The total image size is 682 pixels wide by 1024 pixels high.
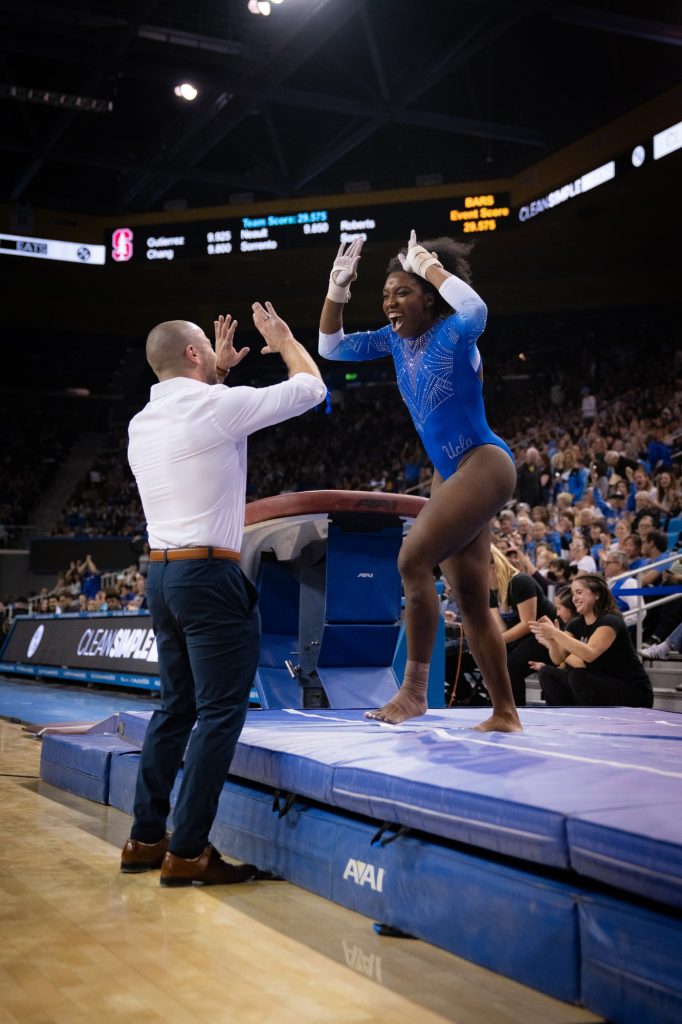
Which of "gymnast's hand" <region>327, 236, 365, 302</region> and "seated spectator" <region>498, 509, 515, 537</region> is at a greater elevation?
"gymnast's hand" <region>327, 236, 365, 302</region>

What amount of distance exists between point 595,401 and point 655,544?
850 centimetres

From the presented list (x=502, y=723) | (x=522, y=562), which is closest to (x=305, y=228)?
(x=522, y=562)

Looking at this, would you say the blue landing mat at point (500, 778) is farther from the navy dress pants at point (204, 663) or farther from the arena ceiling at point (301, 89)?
the arena ceiling at point (301, 89)

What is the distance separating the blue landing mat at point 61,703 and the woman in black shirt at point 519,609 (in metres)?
3.04

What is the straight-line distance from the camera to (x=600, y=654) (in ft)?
16.1

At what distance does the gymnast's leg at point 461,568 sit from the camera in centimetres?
314

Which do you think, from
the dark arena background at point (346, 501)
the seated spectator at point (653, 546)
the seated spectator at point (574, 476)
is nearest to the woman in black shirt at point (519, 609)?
the dark arena background at point (346, 501)

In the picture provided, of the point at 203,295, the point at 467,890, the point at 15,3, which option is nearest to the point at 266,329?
the point at 467,890

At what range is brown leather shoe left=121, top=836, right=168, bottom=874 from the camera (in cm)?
285

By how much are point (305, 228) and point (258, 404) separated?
15459mm

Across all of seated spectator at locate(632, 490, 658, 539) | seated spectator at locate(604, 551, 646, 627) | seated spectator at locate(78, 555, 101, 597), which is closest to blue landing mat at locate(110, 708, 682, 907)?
seated spectator at locate(604, 551, 646, 627)

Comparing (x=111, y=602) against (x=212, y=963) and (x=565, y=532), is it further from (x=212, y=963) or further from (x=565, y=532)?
(x=212, y=963)

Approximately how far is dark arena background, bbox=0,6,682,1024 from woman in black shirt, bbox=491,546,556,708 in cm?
8

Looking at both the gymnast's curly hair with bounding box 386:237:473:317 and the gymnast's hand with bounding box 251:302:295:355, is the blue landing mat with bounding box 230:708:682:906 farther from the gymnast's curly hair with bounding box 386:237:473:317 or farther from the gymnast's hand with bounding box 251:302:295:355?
the gymnast's curly hair with bounding box 386:237:473:317
